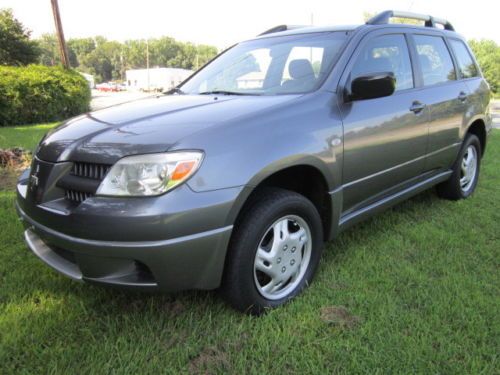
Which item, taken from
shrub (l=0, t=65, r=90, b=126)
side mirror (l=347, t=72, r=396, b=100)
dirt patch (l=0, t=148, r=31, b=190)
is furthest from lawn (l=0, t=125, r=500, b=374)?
shrub (l=0, t=65, r=90, b=126)

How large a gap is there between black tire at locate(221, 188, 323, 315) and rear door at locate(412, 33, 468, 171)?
1677mm

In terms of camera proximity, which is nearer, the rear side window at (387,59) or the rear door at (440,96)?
the rear side window at (387,59)

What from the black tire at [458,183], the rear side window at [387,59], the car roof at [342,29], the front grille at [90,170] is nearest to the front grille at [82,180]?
the front grille at [90,170]

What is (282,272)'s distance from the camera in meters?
2.37

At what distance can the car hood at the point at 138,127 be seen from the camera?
1950mm

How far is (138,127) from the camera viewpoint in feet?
6.99

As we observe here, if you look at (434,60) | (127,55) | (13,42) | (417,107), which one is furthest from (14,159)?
(127,55)

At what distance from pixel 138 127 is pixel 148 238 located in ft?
2.06

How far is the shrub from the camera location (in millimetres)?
10898

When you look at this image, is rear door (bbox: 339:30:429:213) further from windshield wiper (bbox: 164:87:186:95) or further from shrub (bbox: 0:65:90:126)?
shrub (bbox: 0:65:90:126)

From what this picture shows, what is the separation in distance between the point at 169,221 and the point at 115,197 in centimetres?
27

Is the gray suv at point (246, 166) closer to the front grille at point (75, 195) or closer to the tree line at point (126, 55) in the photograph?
the front grille at point (75, 195)

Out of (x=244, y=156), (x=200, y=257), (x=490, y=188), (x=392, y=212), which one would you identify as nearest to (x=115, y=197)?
(x=200, y=257)

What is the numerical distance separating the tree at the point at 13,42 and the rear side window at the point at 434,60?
82.5 ft
